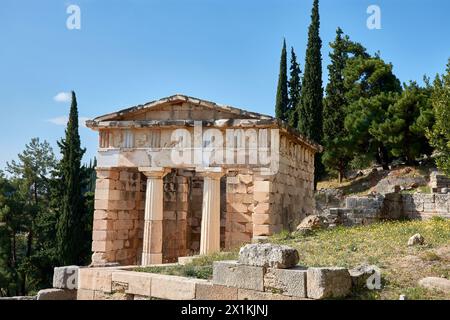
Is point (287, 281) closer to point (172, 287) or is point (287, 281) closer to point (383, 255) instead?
point (172, 287)

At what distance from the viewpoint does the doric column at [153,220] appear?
50.5 ft

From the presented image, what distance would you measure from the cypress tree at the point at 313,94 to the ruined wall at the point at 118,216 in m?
17.8

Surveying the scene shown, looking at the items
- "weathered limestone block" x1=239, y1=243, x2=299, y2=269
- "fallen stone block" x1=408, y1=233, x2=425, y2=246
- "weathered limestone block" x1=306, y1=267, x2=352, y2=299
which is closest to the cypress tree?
"fallen stone block" x1=408, y1=233, x2=425, y2=246

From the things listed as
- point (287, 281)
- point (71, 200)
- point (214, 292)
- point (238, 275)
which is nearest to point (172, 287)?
point (214, 292)

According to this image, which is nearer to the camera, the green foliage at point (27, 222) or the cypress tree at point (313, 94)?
the green foliage at point (27, 222)

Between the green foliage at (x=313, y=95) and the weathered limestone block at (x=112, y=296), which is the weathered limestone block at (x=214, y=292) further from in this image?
the green foliage at (x=313, y=95)

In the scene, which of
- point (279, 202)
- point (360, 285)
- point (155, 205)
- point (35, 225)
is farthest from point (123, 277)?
point (35, 225)

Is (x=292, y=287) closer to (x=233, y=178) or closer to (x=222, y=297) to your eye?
(x=222, y=297)

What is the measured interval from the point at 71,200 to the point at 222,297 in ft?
67.7

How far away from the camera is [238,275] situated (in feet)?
25.0

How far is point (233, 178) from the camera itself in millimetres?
17250

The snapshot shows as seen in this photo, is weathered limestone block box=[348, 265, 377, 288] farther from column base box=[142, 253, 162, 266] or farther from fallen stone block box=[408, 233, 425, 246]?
column base box=[142, 253, 162, 266]

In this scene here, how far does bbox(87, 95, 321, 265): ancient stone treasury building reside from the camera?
14.6 m

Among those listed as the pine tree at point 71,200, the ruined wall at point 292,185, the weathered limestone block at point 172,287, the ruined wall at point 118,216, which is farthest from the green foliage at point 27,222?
the weathered limestone block at point 172,287
